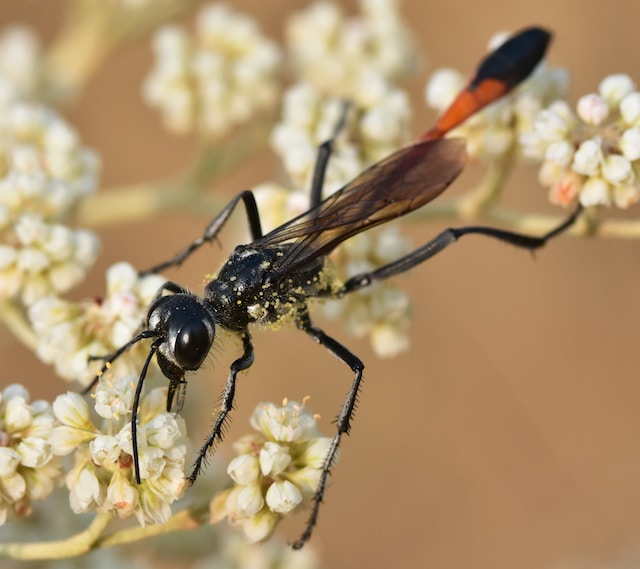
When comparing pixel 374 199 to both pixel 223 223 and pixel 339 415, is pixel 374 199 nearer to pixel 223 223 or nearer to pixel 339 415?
pixel 223 223

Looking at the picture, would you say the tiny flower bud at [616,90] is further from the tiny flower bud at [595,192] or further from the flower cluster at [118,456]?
the flower cluster at [118,456]

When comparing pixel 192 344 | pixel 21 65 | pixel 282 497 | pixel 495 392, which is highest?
pixel 21 65

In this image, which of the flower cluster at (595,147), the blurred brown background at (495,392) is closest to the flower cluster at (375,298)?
the flower cluster at (595,147)

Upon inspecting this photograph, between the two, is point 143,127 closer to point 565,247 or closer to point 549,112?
point 565,247

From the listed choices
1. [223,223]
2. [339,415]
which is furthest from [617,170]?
[223,223]

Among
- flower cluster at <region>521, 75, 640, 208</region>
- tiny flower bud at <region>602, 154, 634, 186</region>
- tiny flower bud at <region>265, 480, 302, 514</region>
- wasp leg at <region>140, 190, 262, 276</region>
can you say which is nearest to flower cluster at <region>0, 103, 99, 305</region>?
wasp leg at <region>140, 190, 262, 276</region>

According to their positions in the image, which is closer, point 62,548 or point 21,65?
point 62,548

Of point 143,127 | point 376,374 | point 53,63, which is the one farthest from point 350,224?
point 143,127
